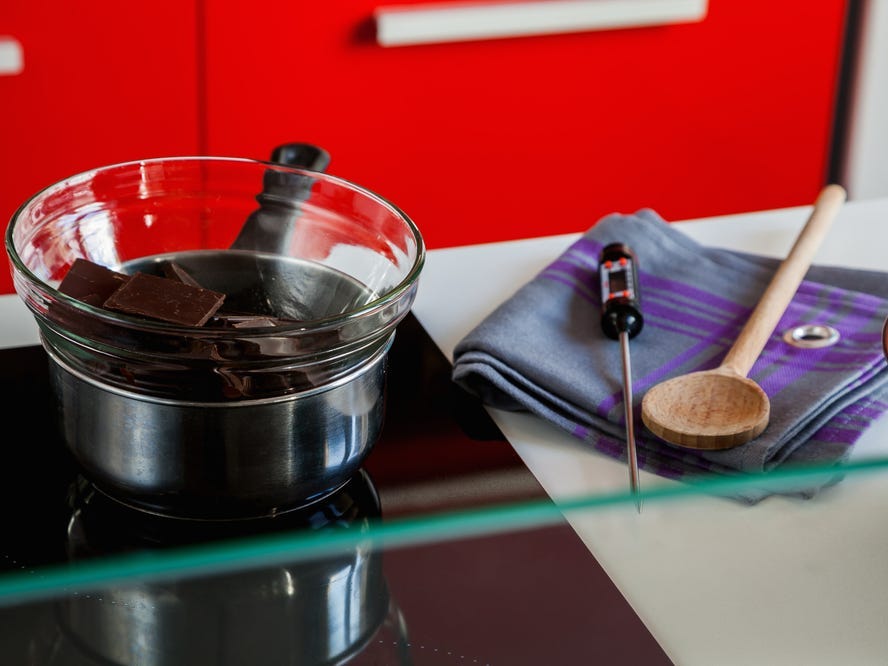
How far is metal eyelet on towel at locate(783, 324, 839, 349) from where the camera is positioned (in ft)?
2.83

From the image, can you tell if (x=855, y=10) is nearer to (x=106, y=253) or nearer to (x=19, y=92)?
(x=19, y=92)

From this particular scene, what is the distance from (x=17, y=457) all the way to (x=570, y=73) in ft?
5.13

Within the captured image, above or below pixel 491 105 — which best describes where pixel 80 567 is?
above

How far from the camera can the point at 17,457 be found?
2.40 ft

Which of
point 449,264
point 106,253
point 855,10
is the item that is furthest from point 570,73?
point 106,253

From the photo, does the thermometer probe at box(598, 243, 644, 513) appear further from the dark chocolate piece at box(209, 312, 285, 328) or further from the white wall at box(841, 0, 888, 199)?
the white wall at box(841, 0, 888, 199)

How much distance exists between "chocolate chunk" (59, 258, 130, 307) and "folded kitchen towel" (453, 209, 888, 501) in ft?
0.85

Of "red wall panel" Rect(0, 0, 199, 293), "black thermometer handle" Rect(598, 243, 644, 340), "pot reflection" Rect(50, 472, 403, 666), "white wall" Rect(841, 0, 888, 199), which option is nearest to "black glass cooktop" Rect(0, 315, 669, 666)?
"pot reflection" Rect(50, 472, 403, 666)

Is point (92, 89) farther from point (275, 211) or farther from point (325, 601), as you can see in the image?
point (325, 601)

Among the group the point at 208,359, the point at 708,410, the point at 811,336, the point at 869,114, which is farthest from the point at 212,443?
the point at 869,114

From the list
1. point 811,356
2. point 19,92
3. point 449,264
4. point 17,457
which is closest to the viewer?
point 17,457

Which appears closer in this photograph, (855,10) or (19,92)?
(19,92)

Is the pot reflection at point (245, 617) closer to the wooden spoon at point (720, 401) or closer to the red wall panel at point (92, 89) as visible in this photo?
the wooden spoon at point (720, 401)

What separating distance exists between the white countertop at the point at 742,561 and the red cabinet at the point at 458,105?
129cm
